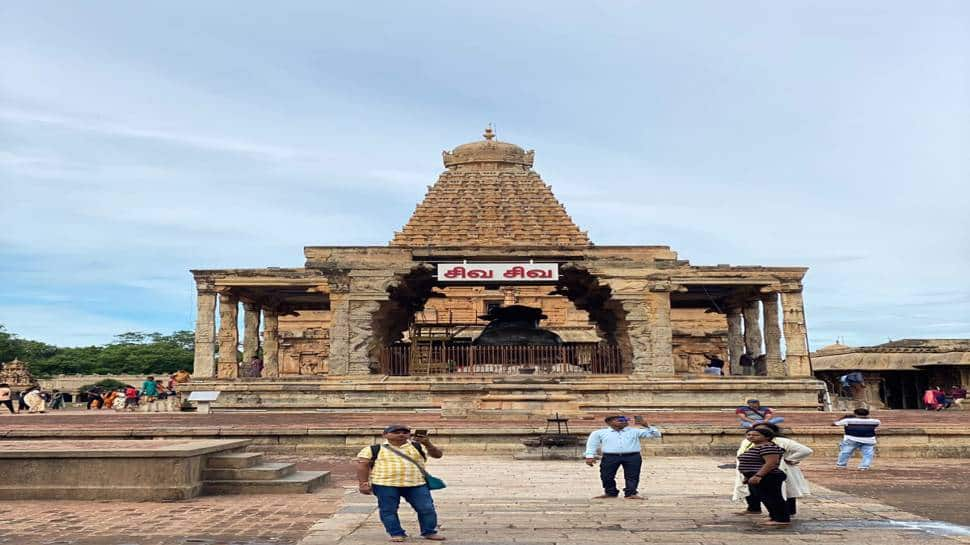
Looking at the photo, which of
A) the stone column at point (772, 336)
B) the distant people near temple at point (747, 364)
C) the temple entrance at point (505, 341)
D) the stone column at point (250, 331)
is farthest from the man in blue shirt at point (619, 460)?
the stone column at point (250, 331)

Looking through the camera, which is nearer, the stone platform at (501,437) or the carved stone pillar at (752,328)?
the stone platform at (501,437)

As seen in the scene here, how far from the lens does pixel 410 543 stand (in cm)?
745

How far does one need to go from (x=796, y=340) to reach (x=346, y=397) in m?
15.6

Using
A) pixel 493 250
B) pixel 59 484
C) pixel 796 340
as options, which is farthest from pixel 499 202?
pixel 59 484

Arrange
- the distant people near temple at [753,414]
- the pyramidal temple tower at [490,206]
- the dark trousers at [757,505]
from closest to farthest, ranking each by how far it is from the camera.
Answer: the dark trousers at [757,505] → the distant people near temple at [753,414] → the pyramidal temple tower at [490,206]

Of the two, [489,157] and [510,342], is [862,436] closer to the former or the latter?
[510,342]

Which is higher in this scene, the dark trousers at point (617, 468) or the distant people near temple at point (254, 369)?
the distant people near temple at point (254, 369)

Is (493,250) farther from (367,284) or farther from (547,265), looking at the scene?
(367,284)

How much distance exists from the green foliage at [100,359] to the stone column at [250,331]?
135 ft

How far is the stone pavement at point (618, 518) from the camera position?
24.9 feet

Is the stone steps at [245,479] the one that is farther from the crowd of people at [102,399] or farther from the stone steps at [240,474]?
the crowd of people at [102,399]

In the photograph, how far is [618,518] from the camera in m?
8.74

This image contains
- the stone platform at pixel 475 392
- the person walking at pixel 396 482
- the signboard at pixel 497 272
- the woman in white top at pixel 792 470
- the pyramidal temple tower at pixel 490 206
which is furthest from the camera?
the pyramidal temple tower at pixel 490 206

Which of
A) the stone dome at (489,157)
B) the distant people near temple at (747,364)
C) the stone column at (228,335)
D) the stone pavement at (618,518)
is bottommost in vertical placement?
the stone pavement at (618,518)
